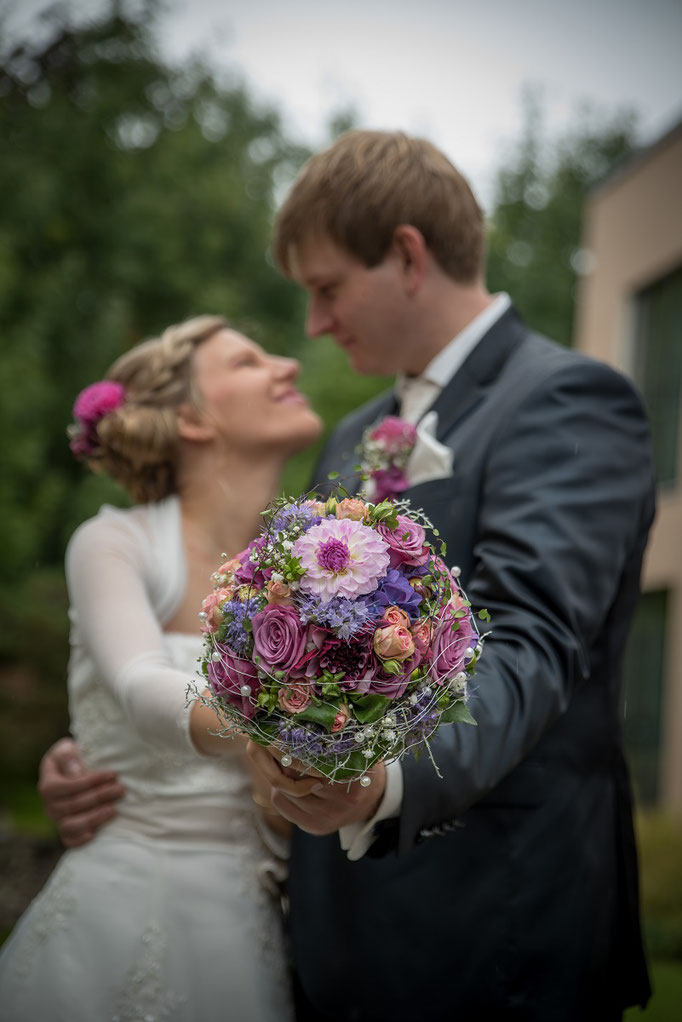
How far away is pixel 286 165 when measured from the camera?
3059cm

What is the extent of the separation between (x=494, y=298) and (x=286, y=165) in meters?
28.0

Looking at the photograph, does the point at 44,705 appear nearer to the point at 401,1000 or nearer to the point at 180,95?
the point at 401,1000

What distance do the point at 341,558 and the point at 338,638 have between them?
0.15 m

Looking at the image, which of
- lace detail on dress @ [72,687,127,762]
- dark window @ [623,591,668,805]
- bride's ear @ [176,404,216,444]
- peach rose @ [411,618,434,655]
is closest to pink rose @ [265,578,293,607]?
peach rose @ [411,618,434,655]

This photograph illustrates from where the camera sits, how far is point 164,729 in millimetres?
3117

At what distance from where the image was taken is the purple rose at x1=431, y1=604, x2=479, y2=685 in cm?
227

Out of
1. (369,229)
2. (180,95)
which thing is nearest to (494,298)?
(369,229)

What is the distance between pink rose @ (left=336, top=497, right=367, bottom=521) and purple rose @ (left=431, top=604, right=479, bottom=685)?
0.26 meters

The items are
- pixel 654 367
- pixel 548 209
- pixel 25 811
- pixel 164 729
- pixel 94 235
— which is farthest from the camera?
pixel 548 209

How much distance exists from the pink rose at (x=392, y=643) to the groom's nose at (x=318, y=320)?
2.13m

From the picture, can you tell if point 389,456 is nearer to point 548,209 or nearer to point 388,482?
point 388,482

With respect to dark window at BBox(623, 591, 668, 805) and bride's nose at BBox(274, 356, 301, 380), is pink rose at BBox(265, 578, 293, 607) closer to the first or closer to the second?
bride's nose at BBox(274, 356, 301, 380)

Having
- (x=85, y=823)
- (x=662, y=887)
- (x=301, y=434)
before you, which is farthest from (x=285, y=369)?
(x=662, y=887)

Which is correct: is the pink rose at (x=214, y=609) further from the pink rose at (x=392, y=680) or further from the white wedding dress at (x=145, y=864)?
the white wedding dress at (x=145, y=864)
